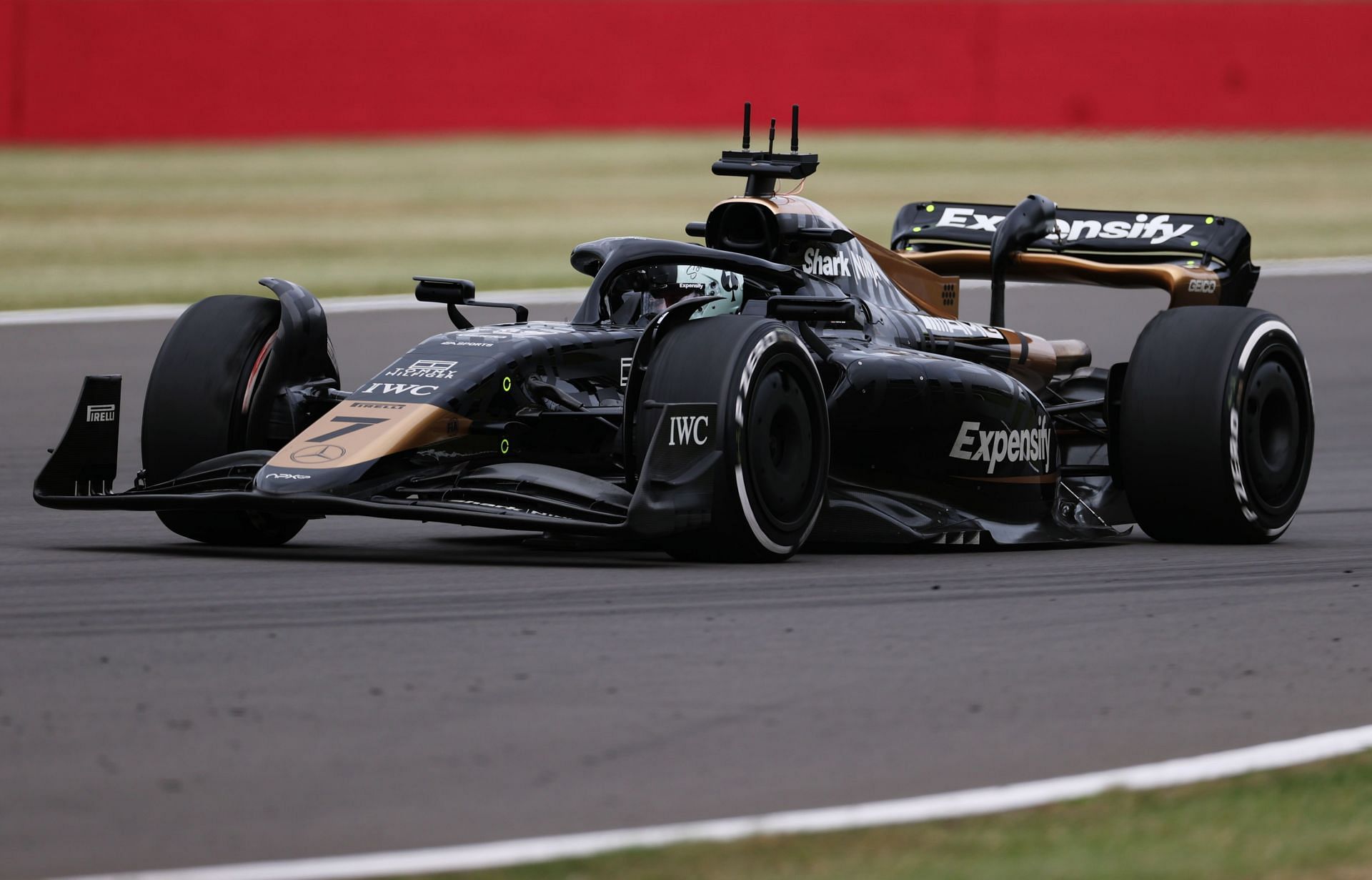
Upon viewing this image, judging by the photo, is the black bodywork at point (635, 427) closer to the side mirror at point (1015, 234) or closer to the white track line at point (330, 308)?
the side mirror at point (1015, 234)

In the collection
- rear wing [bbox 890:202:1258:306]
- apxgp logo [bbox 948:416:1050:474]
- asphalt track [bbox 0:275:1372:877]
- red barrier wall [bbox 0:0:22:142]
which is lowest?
asphalt track [bbox 0:275:1372:877]

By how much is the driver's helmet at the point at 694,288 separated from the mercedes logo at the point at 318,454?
1694 mm

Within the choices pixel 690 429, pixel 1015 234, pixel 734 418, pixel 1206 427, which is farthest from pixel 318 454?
pixel 1015 234

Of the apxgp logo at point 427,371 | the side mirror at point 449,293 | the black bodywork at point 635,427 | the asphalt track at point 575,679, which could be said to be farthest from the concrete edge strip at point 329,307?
the apxgp logo at point 427,371

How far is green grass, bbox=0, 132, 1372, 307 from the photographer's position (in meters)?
22.9

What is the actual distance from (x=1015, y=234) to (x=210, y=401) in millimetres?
3849

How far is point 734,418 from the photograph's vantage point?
8.19 meters

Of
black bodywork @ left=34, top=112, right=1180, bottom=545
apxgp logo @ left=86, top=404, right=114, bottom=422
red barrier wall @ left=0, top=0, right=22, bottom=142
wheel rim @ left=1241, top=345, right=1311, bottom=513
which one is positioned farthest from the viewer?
red barrier wall @ left=0, top=0, right=22, bottom=142

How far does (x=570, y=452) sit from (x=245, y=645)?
96.9 inches

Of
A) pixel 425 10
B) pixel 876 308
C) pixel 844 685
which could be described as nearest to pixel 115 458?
pixel 876 308

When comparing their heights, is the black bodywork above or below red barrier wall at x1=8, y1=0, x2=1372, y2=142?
below

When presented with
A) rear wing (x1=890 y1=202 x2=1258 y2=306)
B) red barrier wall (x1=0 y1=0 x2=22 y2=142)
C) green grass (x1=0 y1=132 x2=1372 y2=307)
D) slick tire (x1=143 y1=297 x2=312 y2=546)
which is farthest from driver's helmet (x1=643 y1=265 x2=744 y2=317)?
red barrier wall (x1=0 y1=0 x2=22 y2=142)

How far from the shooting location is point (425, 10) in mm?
34188

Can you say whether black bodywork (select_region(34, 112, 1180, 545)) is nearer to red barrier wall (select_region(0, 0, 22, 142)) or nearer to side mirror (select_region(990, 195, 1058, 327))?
side mirror (select_region(990, 195, 1058, 327))
